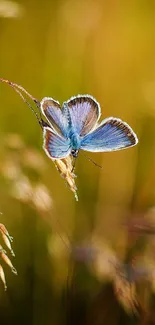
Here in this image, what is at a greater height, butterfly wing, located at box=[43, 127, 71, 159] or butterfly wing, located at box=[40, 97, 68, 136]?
butterfly wing, located at box=[40, 97, 68, 136]

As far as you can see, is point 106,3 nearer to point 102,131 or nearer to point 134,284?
point 102,131

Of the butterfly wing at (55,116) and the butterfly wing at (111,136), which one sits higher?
the butterfly wing at (55,116)
